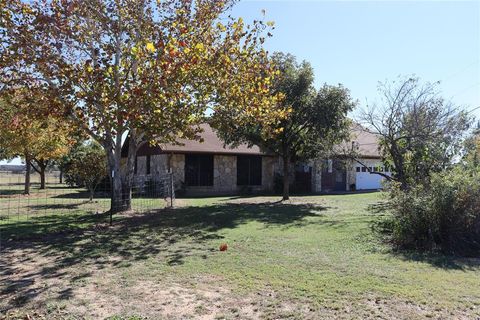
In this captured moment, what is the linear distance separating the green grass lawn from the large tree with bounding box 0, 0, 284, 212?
3038 mm

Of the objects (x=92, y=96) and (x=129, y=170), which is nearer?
(x=92, y=96)

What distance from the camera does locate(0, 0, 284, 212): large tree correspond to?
9.72 meters

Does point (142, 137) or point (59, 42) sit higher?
point (59, 42)

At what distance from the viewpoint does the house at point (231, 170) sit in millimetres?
24672

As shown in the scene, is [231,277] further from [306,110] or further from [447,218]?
[306,110]

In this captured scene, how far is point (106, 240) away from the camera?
9.34m

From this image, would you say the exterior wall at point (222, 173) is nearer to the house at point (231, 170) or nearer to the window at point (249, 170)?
the house at point (231, 170)

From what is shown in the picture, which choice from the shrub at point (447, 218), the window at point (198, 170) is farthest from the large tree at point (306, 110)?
the shrub at point (447, 218)

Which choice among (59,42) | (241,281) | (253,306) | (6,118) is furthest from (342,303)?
(6,118)

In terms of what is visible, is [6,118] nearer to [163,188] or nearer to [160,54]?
[163,188]

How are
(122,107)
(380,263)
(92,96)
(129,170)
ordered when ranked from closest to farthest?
(380,263)
(122,107)
(92,96)
(129,170)

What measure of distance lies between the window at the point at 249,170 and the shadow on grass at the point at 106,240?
474 inches

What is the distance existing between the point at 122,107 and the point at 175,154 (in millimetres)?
15078

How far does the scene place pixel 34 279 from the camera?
6172 mm
